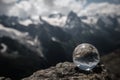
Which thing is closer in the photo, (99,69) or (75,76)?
(75,76)

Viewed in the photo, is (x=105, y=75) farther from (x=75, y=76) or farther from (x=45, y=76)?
(x=45, y=76)

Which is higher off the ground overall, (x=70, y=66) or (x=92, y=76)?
(x=70, y=66)

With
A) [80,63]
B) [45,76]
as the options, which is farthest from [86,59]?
[45,76]

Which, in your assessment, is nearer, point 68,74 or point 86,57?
point 86,57
